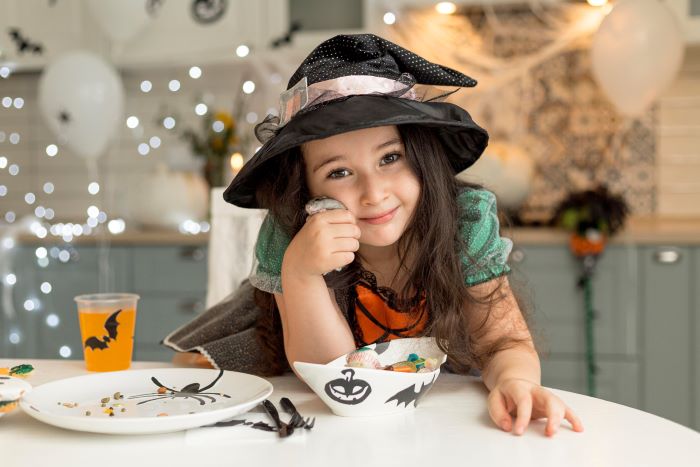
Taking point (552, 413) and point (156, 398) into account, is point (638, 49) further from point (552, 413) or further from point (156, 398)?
point (156, 398)

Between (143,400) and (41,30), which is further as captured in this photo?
(41,30)

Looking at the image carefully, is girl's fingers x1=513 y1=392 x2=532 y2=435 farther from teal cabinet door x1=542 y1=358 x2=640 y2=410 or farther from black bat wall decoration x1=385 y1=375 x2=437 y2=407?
teal cabinet door x1=542 y1=358 x2=640 y2=410

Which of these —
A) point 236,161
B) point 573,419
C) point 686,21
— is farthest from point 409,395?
point 686,21

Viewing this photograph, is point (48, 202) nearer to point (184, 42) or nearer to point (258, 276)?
point (184, 42)

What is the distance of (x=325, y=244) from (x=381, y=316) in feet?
0.80

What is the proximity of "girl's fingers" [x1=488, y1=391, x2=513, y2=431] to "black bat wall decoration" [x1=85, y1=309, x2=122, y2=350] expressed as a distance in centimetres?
52

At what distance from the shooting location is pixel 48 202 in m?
3.36

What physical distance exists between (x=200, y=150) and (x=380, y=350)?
7.13 feet

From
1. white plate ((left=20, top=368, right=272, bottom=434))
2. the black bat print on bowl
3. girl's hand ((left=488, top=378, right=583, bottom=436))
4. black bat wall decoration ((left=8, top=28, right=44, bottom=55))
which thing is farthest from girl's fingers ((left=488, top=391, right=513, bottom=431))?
black bat wall decoration ((left=8, top=28, right=44, bottom=55))

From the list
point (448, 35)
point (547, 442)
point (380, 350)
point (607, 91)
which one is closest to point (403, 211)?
point (380, 350)

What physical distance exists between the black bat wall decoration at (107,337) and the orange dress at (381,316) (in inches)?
13.7

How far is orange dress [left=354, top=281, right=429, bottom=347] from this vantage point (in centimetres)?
112

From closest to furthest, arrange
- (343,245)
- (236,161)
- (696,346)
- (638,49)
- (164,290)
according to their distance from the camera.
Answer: (343,245) < (638,49) < (696,346) < (236,161) < (164,290)

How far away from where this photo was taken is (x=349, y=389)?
2.60 feet
